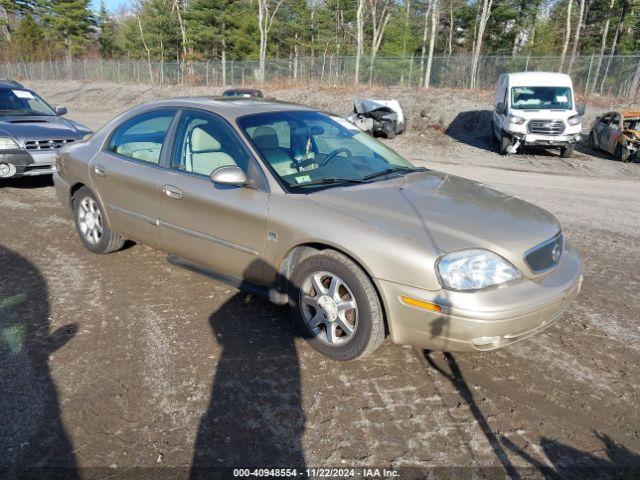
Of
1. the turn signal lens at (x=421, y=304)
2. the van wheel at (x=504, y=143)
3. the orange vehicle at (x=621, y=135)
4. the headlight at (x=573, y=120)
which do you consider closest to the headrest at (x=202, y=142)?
the turn signal lens at (x=421, y=304)

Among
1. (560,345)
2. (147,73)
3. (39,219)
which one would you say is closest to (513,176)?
(560,345)

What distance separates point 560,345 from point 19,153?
25.9 feet

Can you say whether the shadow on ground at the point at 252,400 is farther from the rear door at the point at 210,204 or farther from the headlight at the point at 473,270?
the headlight at the point at 473,270

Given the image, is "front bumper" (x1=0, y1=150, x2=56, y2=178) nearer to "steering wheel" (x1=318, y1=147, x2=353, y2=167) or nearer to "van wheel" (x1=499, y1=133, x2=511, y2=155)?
"steering wheel" (x1=318, y1=147, x2=353, y2=167)

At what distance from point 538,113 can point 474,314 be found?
574 inches

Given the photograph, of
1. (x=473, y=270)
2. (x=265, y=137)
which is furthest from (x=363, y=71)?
(x=473, y=270)

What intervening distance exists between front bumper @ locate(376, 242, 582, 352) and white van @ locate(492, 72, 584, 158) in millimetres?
13757

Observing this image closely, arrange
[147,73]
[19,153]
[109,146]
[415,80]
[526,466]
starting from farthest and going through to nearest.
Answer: [147,73] < [415,80] < [19,153] < [109,146] < [526,466]

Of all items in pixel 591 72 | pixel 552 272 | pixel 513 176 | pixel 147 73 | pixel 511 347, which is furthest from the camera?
pixel 147 73

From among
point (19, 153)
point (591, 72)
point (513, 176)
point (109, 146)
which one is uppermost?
point (591, 72)

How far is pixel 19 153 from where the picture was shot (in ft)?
25.3

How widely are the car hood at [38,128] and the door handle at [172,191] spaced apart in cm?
502

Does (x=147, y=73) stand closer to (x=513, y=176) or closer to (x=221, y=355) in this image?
(x=513, y=176)

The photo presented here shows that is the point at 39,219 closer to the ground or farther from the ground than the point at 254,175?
closer to the ground
